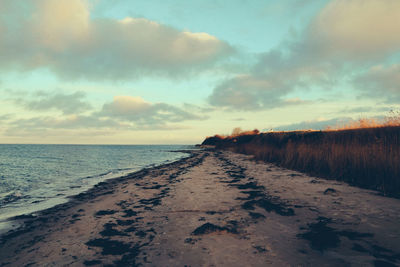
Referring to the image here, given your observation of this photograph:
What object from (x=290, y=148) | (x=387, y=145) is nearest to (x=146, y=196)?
(x=387, y=145)

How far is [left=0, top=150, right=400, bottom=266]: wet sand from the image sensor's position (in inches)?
108

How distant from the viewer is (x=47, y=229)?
183 inches

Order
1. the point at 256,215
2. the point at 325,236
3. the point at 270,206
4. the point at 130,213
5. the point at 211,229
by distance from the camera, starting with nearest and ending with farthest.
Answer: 1. the point at 325,236
2. the point at 211,229
3. the point at 256,215
4. the point at 270,206
5. the point at 130,213

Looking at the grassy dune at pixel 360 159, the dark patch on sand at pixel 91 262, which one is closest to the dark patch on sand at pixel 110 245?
the dark patch on sand at pixel 91 262

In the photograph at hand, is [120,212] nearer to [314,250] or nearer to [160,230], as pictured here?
[160,230]

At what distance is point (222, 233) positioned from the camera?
3480 mm

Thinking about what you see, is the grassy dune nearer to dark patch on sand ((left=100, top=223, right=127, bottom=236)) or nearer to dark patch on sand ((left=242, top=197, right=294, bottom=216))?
dark patch on sand ((left=242, top=197, right=294, bottom=216))

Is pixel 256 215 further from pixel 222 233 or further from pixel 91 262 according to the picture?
pixel 91 262

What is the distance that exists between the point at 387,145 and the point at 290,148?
6.63 m

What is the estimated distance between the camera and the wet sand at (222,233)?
9.04 feet

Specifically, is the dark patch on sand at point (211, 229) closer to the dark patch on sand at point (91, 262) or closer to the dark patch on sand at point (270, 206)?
the dark patch on sand at point (270, 206)

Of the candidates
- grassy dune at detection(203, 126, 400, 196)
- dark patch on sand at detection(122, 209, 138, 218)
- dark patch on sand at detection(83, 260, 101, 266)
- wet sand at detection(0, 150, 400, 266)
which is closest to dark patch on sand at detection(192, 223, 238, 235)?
wet sand at detection(0, 150, 400, 266)

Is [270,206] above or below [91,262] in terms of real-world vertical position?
above

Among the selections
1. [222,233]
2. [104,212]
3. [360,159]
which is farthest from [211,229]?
[360,159]
